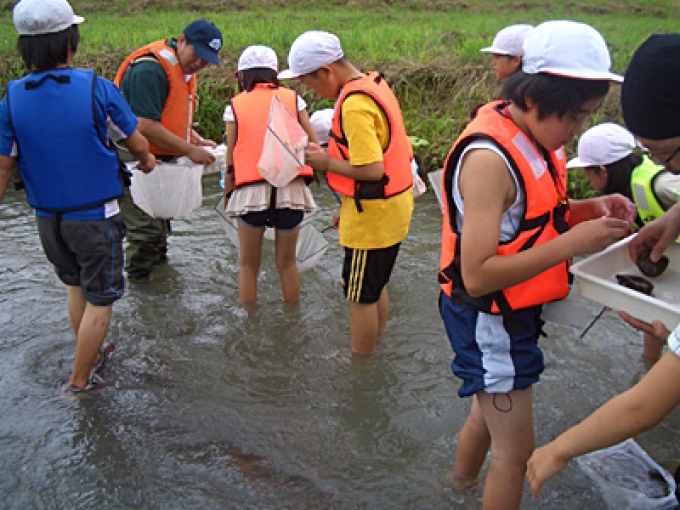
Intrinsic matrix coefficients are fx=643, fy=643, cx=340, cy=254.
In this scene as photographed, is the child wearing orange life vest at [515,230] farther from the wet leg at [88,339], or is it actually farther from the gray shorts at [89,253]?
the wet leg at [88,339]

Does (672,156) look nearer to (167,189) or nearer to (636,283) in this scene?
(636,283)

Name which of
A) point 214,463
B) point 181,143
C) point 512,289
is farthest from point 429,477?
point 181,143

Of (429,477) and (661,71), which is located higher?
(661,71)

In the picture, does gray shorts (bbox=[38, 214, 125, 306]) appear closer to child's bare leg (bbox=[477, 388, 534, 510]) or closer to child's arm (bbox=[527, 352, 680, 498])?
child's bare leg (bbox=[477, 388, 534, 510])

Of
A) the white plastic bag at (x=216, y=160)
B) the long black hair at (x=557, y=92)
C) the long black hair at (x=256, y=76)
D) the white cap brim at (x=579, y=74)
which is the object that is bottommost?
the white plastic bag at (x=216, y=160)

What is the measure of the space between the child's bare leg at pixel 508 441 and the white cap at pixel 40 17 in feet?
8.82

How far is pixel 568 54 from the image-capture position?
6.31ft

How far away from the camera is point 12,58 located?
9688 millimetres

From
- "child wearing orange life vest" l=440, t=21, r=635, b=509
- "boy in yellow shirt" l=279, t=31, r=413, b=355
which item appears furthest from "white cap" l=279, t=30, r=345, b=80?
"child wearing orange life vest" l=440, t=21, r=635, b=509

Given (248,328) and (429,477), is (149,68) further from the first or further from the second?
(429,477)

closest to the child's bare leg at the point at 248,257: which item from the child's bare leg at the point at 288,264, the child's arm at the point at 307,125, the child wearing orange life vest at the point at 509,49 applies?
the child's bare leg at the point at 288,264

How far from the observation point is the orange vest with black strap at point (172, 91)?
4.52 meters

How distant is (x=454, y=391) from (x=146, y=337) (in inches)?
82.5

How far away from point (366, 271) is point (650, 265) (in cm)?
144
